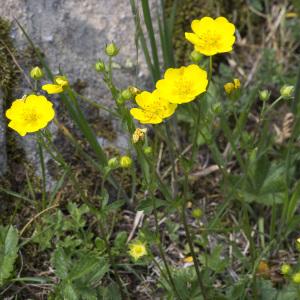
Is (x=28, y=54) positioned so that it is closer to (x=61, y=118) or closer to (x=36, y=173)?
(x=61, y=118)

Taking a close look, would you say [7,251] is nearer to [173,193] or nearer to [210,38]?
[173,193]

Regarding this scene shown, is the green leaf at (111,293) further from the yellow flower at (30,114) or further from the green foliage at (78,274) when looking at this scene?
the yellow flower at (30,114)

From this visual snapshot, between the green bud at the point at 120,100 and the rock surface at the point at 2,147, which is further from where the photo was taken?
the rock surface at the point at 2,147

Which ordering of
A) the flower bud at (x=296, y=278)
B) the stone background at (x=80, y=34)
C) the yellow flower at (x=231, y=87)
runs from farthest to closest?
the stone background at (x=80, y=34), the yellow flower at (x=231, y=87), the flower bud at (x=296, y=278)

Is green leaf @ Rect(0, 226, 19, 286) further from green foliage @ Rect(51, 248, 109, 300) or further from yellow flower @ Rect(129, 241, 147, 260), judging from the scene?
yellow flower @ Rect(129, 241, 147, 260)

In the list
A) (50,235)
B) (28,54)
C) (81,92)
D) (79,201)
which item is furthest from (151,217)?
(28,54)

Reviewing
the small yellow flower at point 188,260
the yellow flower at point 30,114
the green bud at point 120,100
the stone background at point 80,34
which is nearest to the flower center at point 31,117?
the yellow flower at point 30,114

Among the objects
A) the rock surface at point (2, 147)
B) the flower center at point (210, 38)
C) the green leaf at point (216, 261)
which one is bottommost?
the green leaf at point (216, 261)

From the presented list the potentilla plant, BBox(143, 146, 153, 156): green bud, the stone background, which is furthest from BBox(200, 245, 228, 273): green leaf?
the stone background
